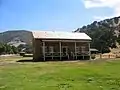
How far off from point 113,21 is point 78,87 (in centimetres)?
18780

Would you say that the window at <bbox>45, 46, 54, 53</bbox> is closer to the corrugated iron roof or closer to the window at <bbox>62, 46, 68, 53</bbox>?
the corrugated iron roof

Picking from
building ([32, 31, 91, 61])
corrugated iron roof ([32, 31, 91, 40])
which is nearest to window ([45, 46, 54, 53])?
building ([32, 31, 91, 61])

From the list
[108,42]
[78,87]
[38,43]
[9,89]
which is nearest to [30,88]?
[9,89]

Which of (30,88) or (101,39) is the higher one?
(101,39)

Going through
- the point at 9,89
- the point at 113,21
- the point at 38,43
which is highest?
the point at 113,21

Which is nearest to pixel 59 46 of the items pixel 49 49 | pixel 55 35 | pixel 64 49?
pixel 64 49

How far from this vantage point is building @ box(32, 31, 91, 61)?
50.7 m

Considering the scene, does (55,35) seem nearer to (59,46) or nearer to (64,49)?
(59,46)

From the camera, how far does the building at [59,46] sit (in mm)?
50656

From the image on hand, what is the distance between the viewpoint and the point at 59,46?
2073 inches

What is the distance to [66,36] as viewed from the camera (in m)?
54.1

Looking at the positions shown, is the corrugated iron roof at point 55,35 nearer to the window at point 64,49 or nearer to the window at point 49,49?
the window at point 64,49

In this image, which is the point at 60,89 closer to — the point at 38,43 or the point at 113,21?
the point at 38,43

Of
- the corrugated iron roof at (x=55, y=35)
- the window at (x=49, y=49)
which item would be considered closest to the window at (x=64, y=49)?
the corrugated iron roof at (x=55, y=35)
